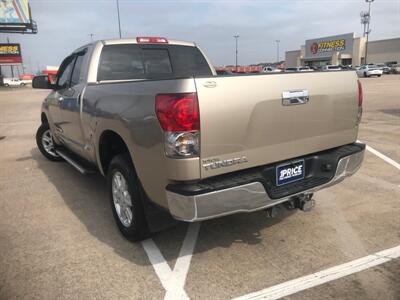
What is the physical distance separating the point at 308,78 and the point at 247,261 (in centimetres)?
170

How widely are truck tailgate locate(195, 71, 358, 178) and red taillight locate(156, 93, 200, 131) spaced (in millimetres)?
54

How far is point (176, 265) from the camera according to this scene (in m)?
3.48

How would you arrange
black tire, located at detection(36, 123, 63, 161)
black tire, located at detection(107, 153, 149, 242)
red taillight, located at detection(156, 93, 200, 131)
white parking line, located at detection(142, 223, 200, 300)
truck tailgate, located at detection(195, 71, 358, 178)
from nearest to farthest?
red taillight, located at detection(156, 93, 200, 131)
truck tailgate, located at detection(195, 71, 358, 178)
white parking line, located at detection(142, 223, 200, 300)
black tire, located at detection(107, 153, 149, 242)
black tire, located at detection(36, 123, 63, 161)

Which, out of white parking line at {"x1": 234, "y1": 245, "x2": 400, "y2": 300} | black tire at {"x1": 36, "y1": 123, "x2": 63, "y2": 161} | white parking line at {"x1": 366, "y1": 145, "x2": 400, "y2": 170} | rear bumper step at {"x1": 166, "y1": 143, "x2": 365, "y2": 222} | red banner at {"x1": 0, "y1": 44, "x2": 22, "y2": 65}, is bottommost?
white parking line at {"x1": 366, "y1": 145, "x2": 400, "y2": 170}

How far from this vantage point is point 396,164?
645cm

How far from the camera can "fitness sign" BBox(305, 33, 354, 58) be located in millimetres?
79875

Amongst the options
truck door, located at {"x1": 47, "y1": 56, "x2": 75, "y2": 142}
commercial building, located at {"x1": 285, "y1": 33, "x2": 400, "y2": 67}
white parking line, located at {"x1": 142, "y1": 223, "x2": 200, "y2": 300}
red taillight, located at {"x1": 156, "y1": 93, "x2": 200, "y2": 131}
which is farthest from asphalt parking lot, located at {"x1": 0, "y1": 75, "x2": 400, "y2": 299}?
commercial building, located at {"x1": 285, "y1": 33, "x2": 400, "y2": 67}

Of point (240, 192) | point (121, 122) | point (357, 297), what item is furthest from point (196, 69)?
point (357, 297)

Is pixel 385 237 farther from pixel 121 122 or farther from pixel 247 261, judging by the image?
pixel 121 122

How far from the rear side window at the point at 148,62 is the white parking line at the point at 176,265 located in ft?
6.72

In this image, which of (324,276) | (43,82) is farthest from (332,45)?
(324,276)

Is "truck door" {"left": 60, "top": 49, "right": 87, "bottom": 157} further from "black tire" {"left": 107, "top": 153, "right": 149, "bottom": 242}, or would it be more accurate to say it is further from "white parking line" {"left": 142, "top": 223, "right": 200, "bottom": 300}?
"white parking line" {"left": 142, "top": 223, "right": 200, "bottom": 300}

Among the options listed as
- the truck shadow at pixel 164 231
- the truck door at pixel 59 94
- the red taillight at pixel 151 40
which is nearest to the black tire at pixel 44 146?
the truck door at pixel 59 94

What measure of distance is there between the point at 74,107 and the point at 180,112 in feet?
8.37
